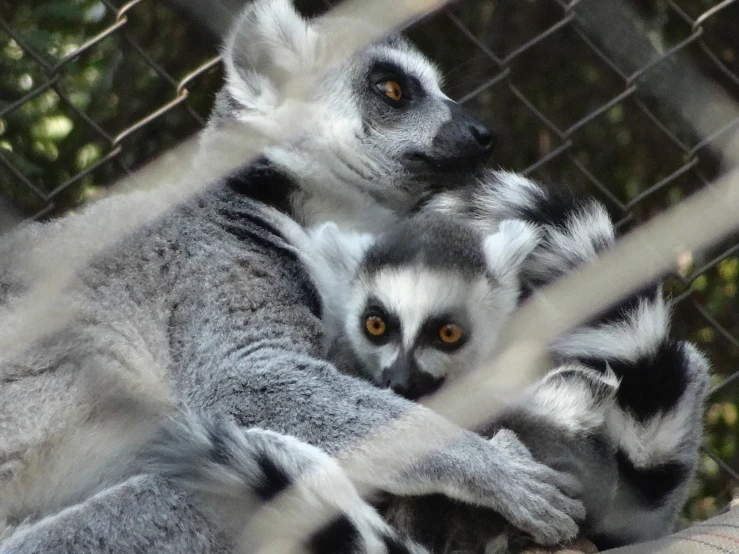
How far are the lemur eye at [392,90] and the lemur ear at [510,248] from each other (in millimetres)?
482

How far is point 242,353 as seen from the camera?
2.00 meters

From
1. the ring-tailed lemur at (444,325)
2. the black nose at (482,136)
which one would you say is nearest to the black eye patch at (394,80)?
the black nose at (482,136)

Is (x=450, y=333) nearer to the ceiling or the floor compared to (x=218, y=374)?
nearer to the ceiling

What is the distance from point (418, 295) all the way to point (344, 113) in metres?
0.58

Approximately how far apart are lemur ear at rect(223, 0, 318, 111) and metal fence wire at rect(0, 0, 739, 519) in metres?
0.26

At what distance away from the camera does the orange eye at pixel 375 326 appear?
2102 mm

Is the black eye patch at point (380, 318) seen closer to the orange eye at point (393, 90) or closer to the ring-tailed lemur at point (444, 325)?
the ring-tailed lemur at point (444, 325)

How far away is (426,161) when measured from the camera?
7.84ft

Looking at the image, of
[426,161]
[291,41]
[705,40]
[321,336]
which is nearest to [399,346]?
[321,336]

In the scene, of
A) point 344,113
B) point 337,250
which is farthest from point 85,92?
point 337,250

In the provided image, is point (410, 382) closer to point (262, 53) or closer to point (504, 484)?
point (504, 484)

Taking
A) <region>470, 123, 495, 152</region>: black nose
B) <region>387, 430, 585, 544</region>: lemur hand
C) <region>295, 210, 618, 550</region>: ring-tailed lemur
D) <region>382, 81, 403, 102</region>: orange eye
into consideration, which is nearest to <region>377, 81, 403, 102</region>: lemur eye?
<region>382, 81, 403, 102</region>: orange eye

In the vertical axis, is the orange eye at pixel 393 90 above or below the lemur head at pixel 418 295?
above

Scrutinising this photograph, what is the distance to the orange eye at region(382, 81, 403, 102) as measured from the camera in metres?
2.47
